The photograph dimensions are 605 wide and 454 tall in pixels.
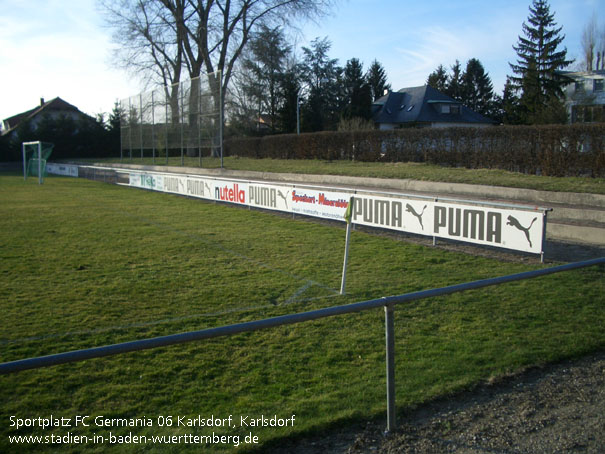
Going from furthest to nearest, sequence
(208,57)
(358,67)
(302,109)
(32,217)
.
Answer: (358,67) < (302,109) < (208,57) < (32,217)

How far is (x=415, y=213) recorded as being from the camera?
11.9 metres

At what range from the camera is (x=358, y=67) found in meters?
72.9

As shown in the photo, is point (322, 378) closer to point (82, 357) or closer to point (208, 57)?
point (82, 357)

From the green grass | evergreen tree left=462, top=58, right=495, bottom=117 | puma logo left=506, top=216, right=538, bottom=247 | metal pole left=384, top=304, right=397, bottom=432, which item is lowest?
metal pole left=384, top=304, right=397, bottom=432

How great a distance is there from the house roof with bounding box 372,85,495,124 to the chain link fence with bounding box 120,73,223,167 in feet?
103

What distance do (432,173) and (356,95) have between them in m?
47.6

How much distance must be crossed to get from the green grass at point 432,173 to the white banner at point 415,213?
20.3ft

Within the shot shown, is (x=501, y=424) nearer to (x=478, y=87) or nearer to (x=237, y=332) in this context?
(x=237, y=332)

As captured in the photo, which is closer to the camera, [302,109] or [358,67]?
[302,109]

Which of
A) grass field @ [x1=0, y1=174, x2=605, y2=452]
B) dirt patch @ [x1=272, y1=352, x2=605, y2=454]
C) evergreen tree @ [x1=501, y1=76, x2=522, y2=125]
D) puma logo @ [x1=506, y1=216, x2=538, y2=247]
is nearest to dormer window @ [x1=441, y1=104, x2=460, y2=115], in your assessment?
evergreen tree @ [x1=501, y1=76, x2=522, y2=125]

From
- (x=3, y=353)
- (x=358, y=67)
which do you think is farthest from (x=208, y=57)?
(x=3, y=353)

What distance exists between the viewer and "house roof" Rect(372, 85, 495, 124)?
6775 centimetres

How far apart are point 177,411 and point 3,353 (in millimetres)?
2524

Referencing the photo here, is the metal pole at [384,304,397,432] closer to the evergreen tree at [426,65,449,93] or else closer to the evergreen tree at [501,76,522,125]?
the evergreen tree at [501,76,522,125]
